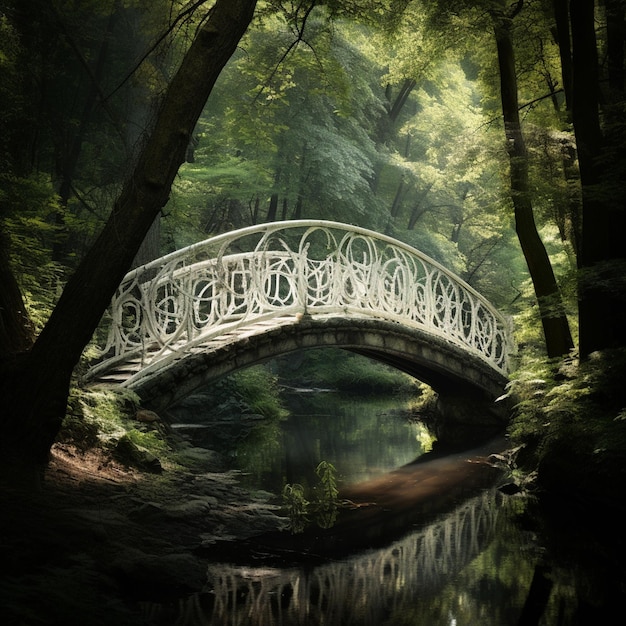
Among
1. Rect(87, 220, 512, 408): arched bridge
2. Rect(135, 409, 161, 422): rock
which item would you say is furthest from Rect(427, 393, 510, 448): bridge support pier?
Rect(135, 409, 161, 422): rock

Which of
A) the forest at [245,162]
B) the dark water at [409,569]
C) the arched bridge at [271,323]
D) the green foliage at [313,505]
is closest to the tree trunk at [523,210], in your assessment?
the forest at [245,162]

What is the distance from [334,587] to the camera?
4.78 meters

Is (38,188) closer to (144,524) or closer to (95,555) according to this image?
(144,524)

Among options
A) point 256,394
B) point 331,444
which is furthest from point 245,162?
point 331,444

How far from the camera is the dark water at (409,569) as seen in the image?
Result: 428 centimetres

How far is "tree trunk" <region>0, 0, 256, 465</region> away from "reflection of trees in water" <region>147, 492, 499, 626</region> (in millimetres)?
1617

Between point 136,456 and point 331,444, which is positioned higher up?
point 331,444

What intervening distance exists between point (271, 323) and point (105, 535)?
5408mm

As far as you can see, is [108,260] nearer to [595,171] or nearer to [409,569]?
[409,569]

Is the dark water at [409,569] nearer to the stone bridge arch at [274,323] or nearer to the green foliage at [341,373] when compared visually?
the stone bridge arch at [274,323]

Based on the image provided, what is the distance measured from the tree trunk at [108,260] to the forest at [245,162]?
1cm

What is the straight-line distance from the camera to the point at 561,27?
8156 millimetres

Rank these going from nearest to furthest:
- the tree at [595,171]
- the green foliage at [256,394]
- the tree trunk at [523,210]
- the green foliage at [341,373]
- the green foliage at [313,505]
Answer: the green foliage at [313,505] < the tree at [595,171] < the tree trunk at [523,210] < the green foliage at [256,394] < the green foliage at [341,373]

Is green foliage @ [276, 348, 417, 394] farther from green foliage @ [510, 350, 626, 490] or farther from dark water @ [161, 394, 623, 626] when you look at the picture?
green foliage @ [510, 350, 626, 490]
